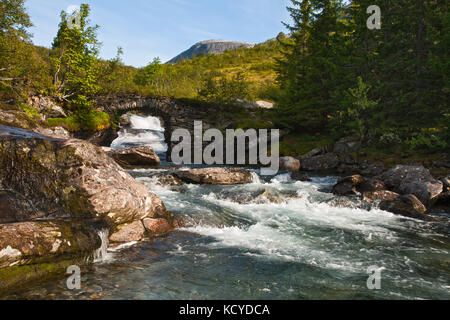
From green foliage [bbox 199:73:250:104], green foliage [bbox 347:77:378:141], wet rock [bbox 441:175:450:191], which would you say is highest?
green foliage [bbox 199:73:250:104]

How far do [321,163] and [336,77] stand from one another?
36.2 feet

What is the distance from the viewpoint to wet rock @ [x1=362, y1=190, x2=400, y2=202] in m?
14.9

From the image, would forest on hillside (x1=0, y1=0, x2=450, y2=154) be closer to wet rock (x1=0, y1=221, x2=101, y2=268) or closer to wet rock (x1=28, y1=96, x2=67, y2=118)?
wet rock (x1=28, y1=96, x2=67, y2=118)

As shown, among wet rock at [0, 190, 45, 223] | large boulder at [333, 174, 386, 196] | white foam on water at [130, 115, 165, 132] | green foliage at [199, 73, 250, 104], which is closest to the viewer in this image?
wet rock at [0, 190, 45, 223]

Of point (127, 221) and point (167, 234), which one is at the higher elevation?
point (127, 221)

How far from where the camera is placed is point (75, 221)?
724 centimetres

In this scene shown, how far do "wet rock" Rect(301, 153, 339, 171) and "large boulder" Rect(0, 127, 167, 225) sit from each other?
764 inches

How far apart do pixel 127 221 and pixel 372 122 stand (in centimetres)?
2450

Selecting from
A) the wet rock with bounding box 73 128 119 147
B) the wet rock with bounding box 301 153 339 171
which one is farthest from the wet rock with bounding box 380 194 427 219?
the wet rock with bounding box 73 128 119 147

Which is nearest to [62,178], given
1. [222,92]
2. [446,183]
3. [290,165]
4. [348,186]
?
[348,186]

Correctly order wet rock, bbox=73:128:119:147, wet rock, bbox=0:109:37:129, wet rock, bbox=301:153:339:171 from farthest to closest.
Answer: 1. wet rock, bbox=73:128:119:147
2. wet rock, bbox=301:153:339:171
3. wet rock, bbox=0:109:37:129

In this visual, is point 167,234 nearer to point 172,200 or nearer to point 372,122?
point 172,200

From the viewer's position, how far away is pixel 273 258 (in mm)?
7809

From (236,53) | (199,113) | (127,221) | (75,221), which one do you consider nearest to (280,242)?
(127,221)
